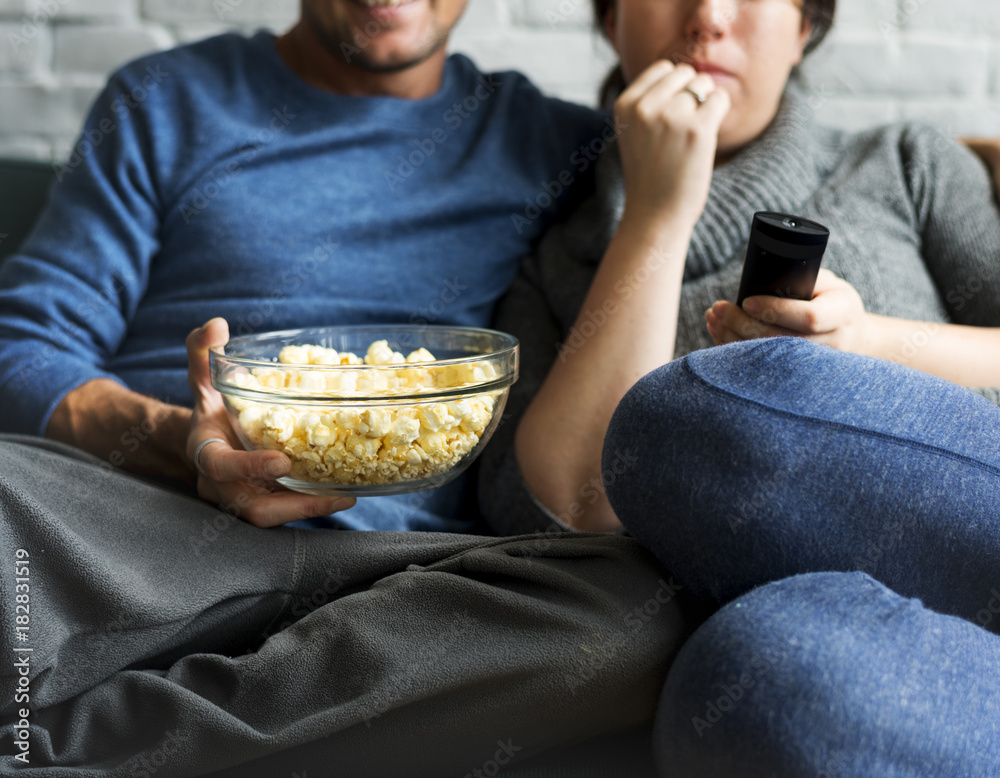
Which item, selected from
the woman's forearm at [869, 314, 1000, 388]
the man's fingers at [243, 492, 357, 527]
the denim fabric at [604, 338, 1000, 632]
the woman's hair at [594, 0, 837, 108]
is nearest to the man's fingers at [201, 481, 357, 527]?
the man's fingers at [243, 492, 357, 527]

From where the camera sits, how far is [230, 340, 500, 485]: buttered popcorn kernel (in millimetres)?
649

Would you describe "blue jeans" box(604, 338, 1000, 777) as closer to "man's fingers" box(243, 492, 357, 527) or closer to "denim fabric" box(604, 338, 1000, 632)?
"denim fabric" box(604, 338, 1000, 632)

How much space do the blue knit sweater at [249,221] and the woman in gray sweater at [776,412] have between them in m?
0.11

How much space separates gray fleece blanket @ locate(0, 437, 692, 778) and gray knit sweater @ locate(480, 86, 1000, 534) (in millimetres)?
285

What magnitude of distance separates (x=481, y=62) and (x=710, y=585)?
111cm

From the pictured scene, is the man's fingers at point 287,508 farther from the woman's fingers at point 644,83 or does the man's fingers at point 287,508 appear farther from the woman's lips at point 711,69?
the woman's lips at point 711,69

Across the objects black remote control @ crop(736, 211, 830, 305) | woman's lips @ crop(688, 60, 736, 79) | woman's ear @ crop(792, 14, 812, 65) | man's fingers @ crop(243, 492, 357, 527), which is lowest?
man's fingers @ crop(243, 492, 357, 527)

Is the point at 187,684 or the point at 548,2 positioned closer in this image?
the point at 187,684

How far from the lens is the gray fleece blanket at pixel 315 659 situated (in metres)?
0.60

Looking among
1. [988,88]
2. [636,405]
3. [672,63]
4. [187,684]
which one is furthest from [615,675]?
[988,88]

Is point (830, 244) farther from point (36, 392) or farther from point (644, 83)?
point (36, 392)

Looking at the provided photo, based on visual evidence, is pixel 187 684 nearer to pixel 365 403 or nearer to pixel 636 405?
pixel 365 403

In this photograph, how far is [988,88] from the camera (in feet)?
4.80

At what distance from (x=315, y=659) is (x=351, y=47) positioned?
802mm
